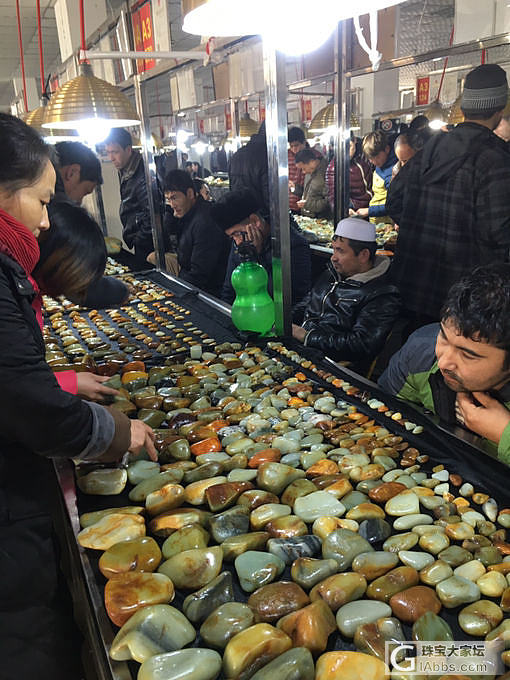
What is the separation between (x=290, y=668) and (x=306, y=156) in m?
5.23

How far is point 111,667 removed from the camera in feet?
1.98

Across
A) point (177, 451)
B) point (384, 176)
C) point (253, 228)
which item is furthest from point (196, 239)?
point (177, 451)

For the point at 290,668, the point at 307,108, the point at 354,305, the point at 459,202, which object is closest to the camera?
the point at 290,668

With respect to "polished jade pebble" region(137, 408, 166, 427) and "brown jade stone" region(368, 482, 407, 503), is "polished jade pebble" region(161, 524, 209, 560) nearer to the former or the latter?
"brown jade stone" region(368, 482, 407, 503)

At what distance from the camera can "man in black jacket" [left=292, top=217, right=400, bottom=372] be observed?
1.78 m

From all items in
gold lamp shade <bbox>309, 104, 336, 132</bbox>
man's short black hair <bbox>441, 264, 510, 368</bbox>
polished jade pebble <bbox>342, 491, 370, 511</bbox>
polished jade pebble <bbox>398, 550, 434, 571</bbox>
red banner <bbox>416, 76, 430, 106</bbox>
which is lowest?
polished jade pebble <bbox>398, 550, 434, 571</bbox>

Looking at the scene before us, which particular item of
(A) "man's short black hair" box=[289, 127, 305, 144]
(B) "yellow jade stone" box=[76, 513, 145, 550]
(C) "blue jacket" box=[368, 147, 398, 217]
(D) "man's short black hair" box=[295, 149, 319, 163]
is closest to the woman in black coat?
(B) "yellow jade stone" box=[76, 513, 145, 550]

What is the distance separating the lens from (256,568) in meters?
0.72

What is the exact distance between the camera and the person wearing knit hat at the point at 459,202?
6.75 ft

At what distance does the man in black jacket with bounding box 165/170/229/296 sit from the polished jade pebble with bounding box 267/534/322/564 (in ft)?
7.00

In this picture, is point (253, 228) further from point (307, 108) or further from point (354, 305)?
point (307, 108)

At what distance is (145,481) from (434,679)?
1.74 ft

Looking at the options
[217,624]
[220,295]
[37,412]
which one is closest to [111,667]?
[217,624]

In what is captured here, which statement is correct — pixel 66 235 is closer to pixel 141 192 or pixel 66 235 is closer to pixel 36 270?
pixel 36 270
